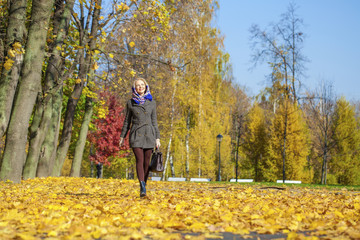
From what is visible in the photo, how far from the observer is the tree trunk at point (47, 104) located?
15.1m

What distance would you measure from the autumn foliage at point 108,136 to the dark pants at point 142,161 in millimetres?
33593

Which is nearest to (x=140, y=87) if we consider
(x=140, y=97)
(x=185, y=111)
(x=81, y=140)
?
(x=140, y=97)

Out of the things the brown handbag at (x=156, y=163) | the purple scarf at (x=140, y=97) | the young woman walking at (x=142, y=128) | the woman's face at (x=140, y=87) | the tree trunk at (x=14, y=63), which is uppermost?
the tree trunk at (x=14, y=63)

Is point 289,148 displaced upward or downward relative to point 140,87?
upward

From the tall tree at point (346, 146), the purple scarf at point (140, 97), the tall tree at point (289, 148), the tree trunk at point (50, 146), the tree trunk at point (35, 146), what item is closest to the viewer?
the purple scarf at point (140, 97)

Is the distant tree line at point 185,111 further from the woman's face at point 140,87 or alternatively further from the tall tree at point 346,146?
the woman's face at point 140,87

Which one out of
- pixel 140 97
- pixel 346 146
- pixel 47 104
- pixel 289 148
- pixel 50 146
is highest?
pixel 346 146

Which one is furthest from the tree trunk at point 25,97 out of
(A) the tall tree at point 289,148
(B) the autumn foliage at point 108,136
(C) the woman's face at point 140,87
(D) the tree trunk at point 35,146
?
(B) the autumn foliage at point 108,136

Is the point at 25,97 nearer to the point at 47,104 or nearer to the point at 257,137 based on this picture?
the point at 47,104

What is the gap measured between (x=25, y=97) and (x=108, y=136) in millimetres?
30804

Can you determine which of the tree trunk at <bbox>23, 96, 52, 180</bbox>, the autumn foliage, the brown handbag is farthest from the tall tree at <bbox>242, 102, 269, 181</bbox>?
the brown handbag

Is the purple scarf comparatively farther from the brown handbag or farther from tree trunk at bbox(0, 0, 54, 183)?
tree trunk at bbox(0, 0, 54, 183)

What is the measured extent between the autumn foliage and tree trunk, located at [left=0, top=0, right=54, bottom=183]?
2936 cm

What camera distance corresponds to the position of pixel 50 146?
16.7 metres
